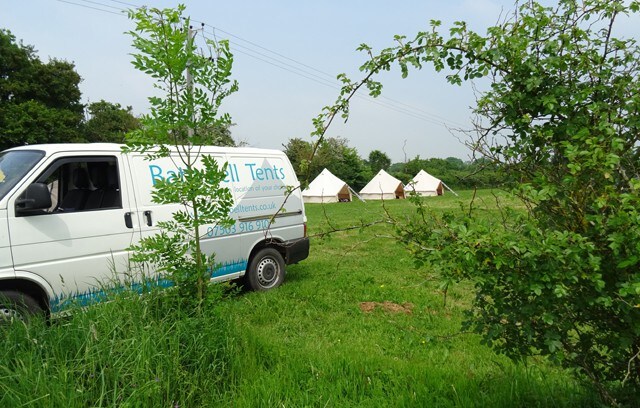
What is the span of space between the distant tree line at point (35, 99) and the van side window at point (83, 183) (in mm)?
21154

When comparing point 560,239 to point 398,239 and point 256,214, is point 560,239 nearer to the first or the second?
point 398,239

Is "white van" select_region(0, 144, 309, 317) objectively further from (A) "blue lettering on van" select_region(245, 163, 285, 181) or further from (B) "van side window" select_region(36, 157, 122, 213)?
(A) "blue lettering on van" select_region(245, 163, 285, 181)

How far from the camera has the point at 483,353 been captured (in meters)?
4.09

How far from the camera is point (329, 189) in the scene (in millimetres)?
32875

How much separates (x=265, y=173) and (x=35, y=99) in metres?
29.2

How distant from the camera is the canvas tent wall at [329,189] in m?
32.6

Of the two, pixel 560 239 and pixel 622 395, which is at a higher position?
pixel 560 239

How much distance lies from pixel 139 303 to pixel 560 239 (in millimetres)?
2676

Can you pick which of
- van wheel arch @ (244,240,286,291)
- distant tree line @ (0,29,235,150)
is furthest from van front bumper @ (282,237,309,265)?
distant tree line @ (0,29,235,150)

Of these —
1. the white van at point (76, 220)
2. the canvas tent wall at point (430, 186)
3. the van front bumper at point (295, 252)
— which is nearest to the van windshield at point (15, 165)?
the white van at point (76, 220)

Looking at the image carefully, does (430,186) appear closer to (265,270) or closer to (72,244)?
(265,270)

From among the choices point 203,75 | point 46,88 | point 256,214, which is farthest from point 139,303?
point 46,88

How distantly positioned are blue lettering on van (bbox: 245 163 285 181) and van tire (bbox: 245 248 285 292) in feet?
3.64

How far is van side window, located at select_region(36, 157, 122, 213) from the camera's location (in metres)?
4.48
